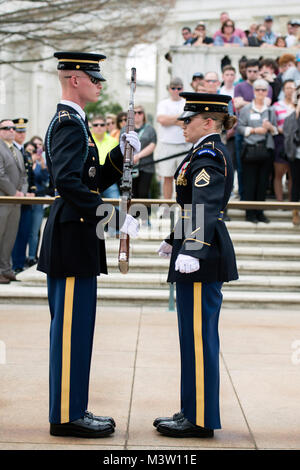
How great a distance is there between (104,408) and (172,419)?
61 centimetres

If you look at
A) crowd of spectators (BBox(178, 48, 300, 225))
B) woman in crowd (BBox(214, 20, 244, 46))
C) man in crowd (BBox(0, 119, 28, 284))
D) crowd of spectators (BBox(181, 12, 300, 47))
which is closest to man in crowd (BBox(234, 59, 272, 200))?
crowd of spectators (BBox(178, 48, 300, 225))

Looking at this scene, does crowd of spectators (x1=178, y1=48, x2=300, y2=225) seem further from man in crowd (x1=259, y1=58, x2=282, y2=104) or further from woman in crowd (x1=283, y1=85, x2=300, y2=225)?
man in crowd (x1=259, y1=58, x2=282, y2=104)

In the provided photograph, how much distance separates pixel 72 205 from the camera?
399 centimetres

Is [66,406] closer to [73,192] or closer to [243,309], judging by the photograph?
[73,192]

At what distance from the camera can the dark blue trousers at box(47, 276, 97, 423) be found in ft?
13.4

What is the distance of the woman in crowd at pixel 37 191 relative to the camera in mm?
9891

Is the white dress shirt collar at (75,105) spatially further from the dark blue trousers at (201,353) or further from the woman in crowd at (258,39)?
the woman in crowd at (258,39)

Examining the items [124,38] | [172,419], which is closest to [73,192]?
[172,419]

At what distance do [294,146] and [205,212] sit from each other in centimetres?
623

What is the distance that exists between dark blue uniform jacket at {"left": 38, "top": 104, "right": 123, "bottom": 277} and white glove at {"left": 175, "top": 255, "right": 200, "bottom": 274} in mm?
488

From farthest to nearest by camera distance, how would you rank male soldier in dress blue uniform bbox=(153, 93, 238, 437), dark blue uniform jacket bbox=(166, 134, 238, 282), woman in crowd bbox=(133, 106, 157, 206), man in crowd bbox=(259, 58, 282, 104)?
man in crowd bbox=(259, 58, 282, 104)
woman in crowd bbox=(133, 106, 157, 206)
male soldier in dress blue uniform bbox=(153, 93, 238, 437)
dark blue uniform jacket bbox=(166, 134, 238, 282)

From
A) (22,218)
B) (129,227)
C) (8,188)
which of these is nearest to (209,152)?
(129,227)
